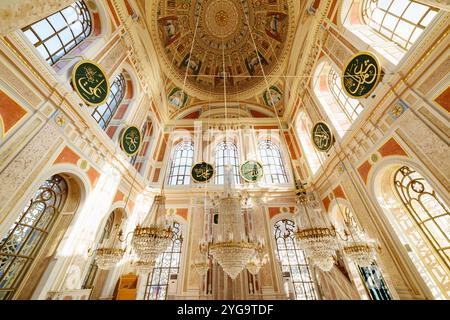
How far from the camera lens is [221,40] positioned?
34.2 feet

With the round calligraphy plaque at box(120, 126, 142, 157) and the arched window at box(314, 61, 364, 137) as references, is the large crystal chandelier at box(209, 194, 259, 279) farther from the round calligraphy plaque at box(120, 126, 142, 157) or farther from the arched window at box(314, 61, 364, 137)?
the arched window at box(314, 61, 364, 137)

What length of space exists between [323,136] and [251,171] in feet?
11.6

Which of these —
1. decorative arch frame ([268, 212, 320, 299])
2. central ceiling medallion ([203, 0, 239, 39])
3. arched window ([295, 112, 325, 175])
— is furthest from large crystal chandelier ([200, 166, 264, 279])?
central ceiling medallion ([203, 0, 239, 39])

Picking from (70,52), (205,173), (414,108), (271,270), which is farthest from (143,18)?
(271,270)

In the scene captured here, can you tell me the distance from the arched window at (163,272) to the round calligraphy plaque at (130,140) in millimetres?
4080

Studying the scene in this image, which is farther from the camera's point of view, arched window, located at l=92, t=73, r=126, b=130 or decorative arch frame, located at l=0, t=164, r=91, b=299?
arched window, located at l=92, t=73, r=126, b=130

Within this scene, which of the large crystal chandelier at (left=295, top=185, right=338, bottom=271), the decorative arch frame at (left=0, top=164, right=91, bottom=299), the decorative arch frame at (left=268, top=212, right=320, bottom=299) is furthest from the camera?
the decorative arch frame at (left=268, top=212, right=320, bottom=299)

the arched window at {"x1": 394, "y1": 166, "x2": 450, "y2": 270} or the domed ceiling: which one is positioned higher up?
the domed ceiling

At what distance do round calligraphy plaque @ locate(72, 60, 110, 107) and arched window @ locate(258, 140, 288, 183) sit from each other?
7610mm

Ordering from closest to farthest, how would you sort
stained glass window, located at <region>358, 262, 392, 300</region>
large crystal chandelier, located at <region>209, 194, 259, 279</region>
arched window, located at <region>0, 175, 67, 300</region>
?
large crystal chandelier, located at <region>209, 194, 259, 279</region> < arched window, located at <region>0, 175, 67, 300</region> < stained glass window, located at <region>358, 262, 392, 300</region>

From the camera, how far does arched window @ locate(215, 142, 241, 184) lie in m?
9.42

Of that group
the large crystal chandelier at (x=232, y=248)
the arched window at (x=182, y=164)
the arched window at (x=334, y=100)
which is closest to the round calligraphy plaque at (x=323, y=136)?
the arched window at (x=334, y=100)

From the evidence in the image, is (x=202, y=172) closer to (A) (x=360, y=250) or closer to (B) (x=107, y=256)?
(B) (x=107, y=256)
